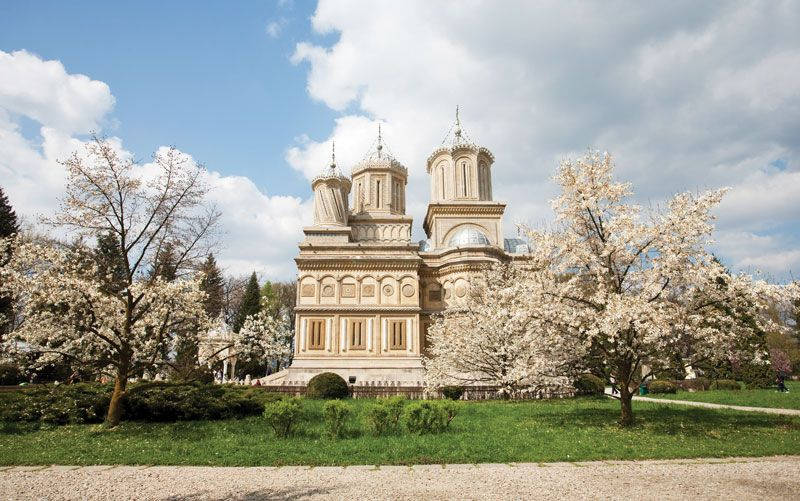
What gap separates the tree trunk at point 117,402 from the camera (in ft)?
39.4

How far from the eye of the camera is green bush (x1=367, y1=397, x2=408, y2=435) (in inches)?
441

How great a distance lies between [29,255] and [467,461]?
431 inches

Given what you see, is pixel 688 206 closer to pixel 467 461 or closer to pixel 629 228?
pixel 629 228

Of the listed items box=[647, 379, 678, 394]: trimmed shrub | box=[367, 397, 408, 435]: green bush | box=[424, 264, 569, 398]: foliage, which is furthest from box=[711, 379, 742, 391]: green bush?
box=[367, 397, 408, 435]: green bush

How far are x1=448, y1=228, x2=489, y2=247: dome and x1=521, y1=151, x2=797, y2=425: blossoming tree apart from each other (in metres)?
19.2

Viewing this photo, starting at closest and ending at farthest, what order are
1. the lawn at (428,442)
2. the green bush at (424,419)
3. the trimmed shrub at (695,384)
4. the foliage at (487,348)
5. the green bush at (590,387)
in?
the lawn at (428,442), the green bush at (424,419), the foliage at (487,348), the green bush at (590,387), the trimmed shrub at (695,384)

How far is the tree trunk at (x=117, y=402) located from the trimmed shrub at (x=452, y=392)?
1206 centimetres

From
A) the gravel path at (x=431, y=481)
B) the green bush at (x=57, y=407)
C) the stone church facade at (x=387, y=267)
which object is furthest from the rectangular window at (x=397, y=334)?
the gravel path at (x=431, y=481)

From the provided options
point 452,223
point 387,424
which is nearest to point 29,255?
point 387,424

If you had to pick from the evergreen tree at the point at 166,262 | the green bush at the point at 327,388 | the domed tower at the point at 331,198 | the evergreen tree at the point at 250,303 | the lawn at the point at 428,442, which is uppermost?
the domed tower at the point at 331,198

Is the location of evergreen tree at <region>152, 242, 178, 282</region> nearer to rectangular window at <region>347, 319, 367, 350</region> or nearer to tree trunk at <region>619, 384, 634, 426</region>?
tree trunk at <region>619, 384, 634, 426</region>

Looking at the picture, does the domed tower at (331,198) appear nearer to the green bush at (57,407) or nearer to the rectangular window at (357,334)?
the rectangular window at (357,334)

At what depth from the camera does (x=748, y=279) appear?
10766 mm

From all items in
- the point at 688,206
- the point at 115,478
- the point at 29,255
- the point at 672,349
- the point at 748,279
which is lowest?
the point at 115,478
